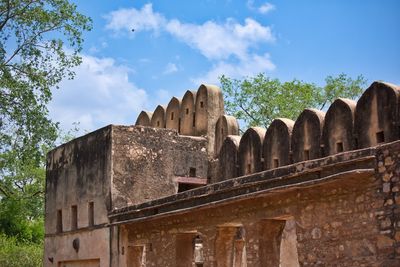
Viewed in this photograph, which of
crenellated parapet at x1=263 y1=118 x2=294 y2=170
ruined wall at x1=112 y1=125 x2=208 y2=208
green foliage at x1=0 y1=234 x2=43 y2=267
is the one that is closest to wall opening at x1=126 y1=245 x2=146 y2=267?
ruined wall at x1=112 y1=125 x2=208 y2=208

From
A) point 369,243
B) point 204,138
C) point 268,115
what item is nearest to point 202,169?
point 204,138

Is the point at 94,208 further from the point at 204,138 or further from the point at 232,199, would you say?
the point at 232,199

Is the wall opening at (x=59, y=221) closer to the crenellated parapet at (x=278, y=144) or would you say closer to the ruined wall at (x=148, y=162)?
the ruined wall at (x=148, y=162)

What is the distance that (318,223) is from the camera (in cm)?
870

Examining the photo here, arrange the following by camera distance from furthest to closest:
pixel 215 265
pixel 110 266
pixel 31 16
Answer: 1. pixel 31 16
2. pixel 110 266
3. pixel 215 265

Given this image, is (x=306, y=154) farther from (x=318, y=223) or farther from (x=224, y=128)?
(x=224, y=128)

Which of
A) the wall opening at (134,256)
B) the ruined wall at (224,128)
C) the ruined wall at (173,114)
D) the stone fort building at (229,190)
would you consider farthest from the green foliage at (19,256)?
the wall opening at (134,256)

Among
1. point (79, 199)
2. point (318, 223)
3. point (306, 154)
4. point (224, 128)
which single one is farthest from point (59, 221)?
point (318, 223)

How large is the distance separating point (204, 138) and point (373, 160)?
7350 millimetres

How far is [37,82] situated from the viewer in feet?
49.8

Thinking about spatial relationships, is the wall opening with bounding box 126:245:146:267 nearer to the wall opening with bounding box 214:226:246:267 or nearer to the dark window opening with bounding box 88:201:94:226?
the dark window opening with bounding box 88:201:94:226

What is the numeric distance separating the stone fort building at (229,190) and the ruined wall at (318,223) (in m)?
0.01

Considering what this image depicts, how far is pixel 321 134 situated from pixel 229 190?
1898 millimetres

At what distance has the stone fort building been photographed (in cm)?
814
